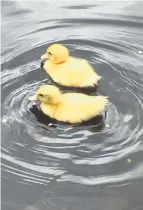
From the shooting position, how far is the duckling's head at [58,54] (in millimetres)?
2225

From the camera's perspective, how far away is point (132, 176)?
192 centimetres

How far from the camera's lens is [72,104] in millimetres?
2037

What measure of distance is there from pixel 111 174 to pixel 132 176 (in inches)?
2.9

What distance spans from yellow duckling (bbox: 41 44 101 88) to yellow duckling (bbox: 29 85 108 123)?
0.14 metres

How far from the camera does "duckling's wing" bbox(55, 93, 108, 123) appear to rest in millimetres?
2033

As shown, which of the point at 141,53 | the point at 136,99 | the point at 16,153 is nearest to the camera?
the point at 16,153

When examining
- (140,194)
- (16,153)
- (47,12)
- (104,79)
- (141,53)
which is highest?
(47,12)

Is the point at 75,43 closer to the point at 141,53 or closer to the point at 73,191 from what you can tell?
the point at 141,53

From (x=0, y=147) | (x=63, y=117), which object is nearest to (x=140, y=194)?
(x=63, y=117)

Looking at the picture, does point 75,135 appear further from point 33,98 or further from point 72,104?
point 33,98

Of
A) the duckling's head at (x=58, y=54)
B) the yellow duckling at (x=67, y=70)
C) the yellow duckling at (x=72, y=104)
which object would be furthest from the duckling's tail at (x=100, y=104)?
the duckling's head at (x=58, y=54)

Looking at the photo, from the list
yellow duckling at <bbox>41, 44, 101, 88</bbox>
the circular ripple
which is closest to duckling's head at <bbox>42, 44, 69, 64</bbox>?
yellow duckling at <bbox>41, 44, 101, 88</bbox>

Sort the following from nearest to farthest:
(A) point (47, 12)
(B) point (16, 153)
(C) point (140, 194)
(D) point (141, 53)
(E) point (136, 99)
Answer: (C) point (140, 194)
(B) point (16, 153)
(E) point (136, 99)
(D) point (141, 53)
(A) point (47, 12)

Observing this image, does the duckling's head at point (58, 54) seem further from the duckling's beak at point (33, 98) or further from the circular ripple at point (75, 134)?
the duckling's beak at point (33, 98)
